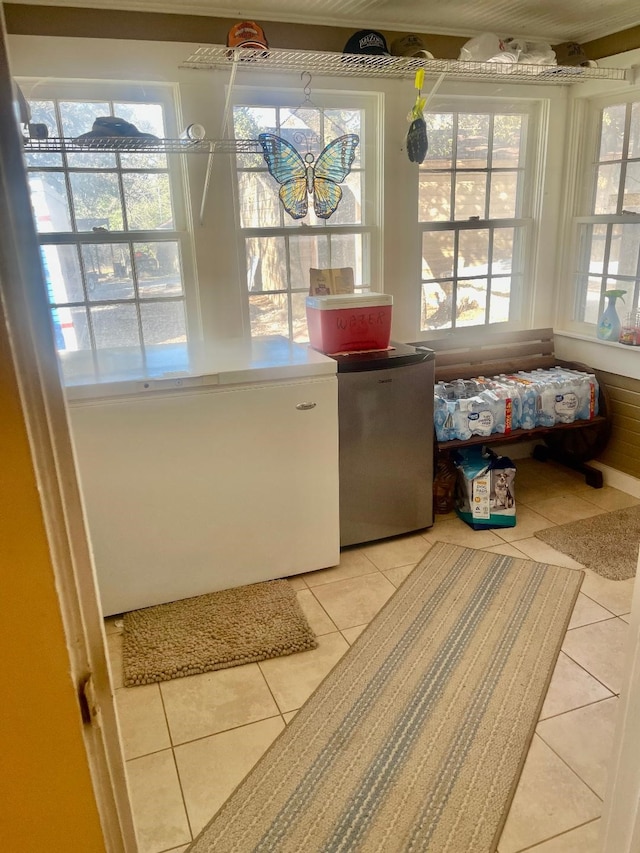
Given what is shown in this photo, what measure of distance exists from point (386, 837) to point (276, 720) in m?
0.49

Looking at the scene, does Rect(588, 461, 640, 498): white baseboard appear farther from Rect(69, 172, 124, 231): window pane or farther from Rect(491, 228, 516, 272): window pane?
Rect(69, 172, 124, 231): window pane

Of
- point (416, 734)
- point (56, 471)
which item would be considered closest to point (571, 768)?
point (416, 734)

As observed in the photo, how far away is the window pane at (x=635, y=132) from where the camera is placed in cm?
311

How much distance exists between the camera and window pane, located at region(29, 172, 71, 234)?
2.58 m

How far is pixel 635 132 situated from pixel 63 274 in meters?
2.88

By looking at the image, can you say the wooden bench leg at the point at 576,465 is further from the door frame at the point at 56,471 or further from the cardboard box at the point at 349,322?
the door frame at the point at 56,471

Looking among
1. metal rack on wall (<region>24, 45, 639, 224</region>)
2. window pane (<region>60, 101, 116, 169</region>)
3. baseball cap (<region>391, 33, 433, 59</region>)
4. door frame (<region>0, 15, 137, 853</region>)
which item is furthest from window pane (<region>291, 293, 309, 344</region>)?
door frame (<region>0, 15, 137, 853</region>)

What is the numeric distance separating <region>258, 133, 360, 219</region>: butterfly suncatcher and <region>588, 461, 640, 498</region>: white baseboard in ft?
6.81

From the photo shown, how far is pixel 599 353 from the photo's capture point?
3.39 metres

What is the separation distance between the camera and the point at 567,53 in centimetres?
319

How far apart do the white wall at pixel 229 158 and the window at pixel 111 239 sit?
0.38 ft

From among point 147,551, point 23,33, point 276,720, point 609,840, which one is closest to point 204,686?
point 276,720

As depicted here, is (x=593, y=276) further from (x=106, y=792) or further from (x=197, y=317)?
(x=106, y=792)

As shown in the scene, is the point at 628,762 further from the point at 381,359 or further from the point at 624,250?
the point at 624,250
